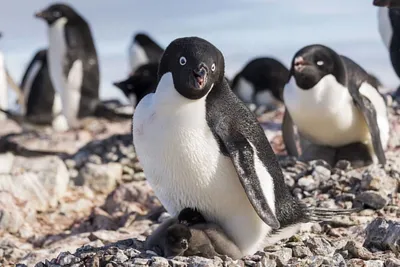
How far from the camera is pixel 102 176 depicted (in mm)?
7648

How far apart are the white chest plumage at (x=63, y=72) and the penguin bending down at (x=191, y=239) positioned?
302 inches

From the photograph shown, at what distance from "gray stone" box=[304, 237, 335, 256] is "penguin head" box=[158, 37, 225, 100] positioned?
91 centimetres

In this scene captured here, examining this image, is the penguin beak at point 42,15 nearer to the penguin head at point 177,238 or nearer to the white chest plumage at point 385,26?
the white chest plumage at point 385,26

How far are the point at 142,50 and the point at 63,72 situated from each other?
8.13ft

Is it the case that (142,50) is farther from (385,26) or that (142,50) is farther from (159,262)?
(159,262)

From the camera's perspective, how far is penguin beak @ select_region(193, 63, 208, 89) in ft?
13.4

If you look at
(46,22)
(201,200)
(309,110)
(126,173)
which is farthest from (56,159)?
(46,22)

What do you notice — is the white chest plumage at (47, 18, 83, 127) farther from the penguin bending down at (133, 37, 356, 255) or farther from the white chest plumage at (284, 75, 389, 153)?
the penguin bending down at (133, 37, 356, 255)

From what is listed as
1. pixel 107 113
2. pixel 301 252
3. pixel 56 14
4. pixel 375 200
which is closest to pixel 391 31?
pixel 107 113

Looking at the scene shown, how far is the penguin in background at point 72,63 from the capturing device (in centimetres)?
1176

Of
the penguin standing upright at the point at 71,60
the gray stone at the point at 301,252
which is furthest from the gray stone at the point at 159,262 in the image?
the penguin standing upright at the point at 71,60

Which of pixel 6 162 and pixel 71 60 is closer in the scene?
pixel 6 162

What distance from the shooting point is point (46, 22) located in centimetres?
1201

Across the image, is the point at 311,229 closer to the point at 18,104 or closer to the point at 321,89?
the point at 321,89
